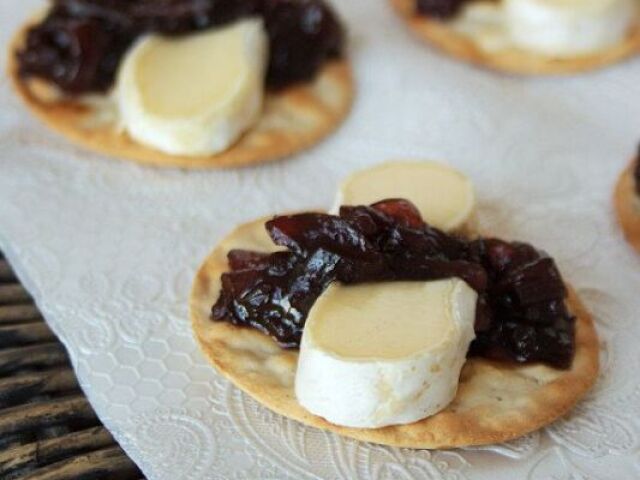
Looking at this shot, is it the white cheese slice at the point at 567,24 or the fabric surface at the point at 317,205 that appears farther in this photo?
the white cheese slice at the point at 567,24

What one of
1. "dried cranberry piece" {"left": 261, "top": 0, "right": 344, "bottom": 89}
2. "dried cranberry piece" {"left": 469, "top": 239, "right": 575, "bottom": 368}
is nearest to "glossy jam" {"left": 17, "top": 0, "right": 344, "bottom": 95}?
"dried cranberry piece" {"left": 261, "top": 0, "right": 344, "bottom": 89}

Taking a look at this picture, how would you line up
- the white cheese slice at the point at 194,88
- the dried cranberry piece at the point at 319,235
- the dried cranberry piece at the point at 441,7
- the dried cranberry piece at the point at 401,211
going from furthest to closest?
the dried cranberry piece at the point at 441,7 < the white cheese slice at the point at 194,88 < the dried cranberry piece at the point at 401,211 < the dried cranberry piece at the point at 319,235

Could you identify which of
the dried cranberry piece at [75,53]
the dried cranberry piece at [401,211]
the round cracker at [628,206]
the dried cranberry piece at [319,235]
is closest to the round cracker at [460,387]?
the dried cranberry piece at [319,235]

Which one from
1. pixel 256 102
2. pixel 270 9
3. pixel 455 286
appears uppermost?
pixel 270 9

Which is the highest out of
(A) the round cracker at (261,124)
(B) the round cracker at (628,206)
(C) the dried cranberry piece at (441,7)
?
(C) the dried cranberry piece at (441,7)

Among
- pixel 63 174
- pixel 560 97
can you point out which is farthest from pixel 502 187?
pixel 63 174

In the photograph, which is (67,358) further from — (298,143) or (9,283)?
(298,143)

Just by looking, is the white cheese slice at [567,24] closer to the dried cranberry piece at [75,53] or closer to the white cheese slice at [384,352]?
the dried cranberry piece at [75,53]

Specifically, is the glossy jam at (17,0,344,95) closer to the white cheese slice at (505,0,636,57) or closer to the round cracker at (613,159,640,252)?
the white cheese slice at (505,0,636,57)
